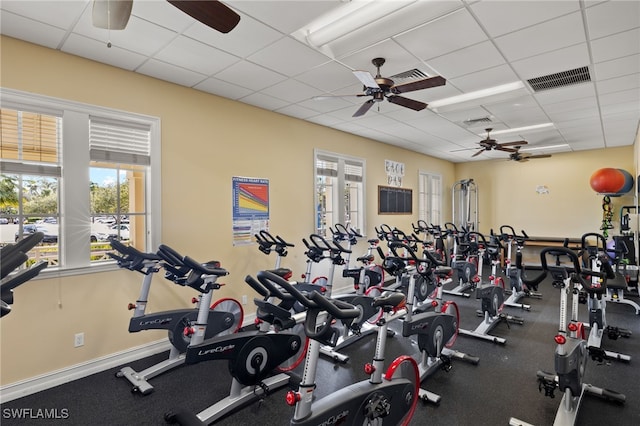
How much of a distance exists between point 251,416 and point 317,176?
384cm

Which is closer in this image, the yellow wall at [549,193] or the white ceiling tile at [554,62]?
the white ceiling tile at [554,62]

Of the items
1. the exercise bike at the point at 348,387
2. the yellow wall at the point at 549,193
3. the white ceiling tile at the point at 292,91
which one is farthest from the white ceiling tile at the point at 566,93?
the yellow wall at the point at 549,193

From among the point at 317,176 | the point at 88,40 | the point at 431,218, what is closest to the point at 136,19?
the point at 88,40

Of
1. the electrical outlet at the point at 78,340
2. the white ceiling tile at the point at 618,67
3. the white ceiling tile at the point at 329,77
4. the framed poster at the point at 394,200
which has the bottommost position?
the electrical outlet at the point at 78,340

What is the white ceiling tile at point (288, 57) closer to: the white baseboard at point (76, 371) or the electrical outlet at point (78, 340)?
the electrical outlet at point (78, 340)

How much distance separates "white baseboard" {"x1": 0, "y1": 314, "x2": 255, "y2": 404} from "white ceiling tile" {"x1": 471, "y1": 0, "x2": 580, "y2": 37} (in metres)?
4.35

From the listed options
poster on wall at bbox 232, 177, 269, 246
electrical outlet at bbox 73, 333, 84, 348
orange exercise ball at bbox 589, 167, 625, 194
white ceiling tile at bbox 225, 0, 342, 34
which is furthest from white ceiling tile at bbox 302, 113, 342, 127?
orange exercise ball at bbox 589, 167, 625, 194

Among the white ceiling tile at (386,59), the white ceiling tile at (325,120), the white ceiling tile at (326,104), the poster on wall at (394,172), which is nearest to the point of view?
the white ceiling tile at (386,59)

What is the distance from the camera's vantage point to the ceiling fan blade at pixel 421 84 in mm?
2877

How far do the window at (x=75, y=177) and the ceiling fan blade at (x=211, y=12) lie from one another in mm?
2107

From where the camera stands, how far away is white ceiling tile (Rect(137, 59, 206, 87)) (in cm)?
330

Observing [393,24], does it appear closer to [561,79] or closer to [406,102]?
[406,102]

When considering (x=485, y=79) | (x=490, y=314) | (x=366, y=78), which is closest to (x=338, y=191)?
(x=485, y=79)

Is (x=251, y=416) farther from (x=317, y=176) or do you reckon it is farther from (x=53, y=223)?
(x=317, y=176)
